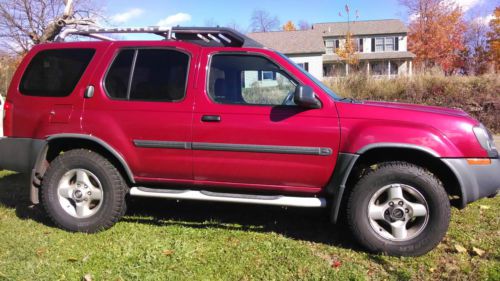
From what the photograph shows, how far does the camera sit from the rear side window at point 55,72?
461cm

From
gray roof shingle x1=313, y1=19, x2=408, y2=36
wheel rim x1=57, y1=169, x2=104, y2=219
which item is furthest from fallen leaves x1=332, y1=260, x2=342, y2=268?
gray roof shingle x1=313, y1=19, x2=408, y2=36

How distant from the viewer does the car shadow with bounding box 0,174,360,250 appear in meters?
4.55

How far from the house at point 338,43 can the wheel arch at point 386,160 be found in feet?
113

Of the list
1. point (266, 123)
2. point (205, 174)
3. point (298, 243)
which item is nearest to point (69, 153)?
point (205, 174)

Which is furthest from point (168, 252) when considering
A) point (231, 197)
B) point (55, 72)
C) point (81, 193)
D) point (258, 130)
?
point (55, 72)

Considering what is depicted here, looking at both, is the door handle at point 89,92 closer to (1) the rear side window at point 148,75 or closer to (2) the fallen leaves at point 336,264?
(1) the rear side window at point 148,75

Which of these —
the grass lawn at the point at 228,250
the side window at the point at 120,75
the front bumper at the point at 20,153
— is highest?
the side window at the point at 120,75

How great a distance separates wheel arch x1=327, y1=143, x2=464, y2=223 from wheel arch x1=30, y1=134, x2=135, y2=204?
2.09 meters

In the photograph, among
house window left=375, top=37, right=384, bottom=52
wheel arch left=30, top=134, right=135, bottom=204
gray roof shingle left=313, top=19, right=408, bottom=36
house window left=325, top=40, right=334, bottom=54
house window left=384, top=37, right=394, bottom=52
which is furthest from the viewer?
house window left=375, top=37, right=384, bottom=52

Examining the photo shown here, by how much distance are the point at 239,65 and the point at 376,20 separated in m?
43.9

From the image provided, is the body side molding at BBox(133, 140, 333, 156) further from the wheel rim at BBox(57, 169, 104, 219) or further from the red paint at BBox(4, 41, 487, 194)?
the wheel rim at BBox(57, 169, 104, 219)

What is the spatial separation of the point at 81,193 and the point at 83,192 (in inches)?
0.9

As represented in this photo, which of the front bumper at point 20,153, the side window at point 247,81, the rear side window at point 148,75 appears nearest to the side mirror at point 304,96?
the side window at point 247,81

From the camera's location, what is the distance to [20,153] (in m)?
4.71
